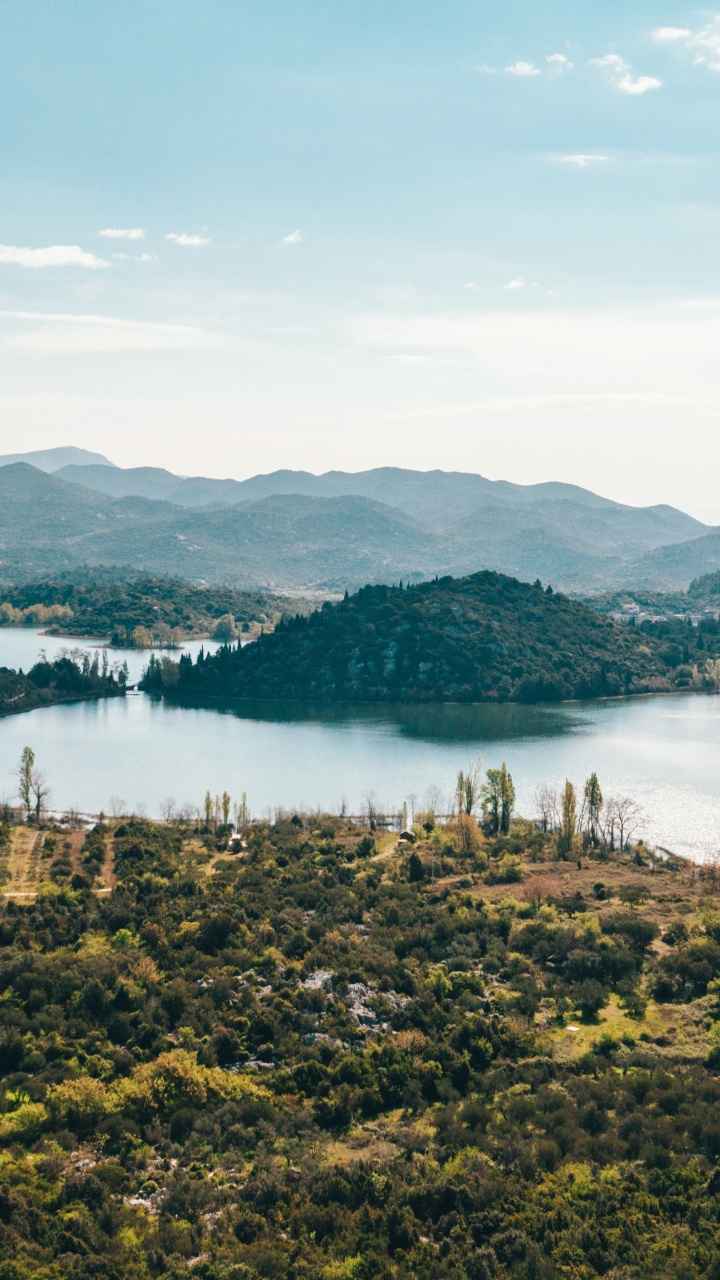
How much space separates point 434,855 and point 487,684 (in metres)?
101

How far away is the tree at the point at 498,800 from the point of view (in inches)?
3590

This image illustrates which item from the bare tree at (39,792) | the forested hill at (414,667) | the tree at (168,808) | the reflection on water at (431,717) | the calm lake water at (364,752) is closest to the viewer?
the bare tree at (39,792)

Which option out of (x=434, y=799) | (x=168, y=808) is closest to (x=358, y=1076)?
(x=168, y=808)

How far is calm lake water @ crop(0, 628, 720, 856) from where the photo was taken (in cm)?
10881

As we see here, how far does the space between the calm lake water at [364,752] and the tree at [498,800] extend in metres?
12.7

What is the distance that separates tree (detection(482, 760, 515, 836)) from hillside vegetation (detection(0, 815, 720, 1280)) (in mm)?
18406

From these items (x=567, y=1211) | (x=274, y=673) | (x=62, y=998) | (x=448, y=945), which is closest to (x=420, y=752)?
(x=274, y=673)

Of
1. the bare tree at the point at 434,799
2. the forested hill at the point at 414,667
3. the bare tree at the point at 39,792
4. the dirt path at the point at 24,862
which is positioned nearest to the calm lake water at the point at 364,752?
the bare tree at the point at 434,799

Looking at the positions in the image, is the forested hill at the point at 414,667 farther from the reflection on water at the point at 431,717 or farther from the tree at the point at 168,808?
the tree at the point at 168,808

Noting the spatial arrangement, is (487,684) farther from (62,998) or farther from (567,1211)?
(567,1211)

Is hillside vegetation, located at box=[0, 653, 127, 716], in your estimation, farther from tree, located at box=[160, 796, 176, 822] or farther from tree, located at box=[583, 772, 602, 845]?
tree, located at box=[583, 772, 602, 845]

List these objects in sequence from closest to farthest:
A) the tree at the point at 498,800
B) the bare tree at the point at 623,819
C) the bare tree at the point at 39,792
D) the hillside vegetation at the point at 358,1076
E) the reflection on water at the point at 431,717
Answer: the hillside vegetation at the point at 358,1076, the bare tree at the point at 623,819, the tree at the point at 498,800, the bare tree at the point at 39,792, the reflection on water at the point at 431,717

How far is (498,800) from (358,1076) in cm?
5333

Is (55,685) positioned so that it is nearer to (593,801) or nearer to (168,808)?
(168,808)
